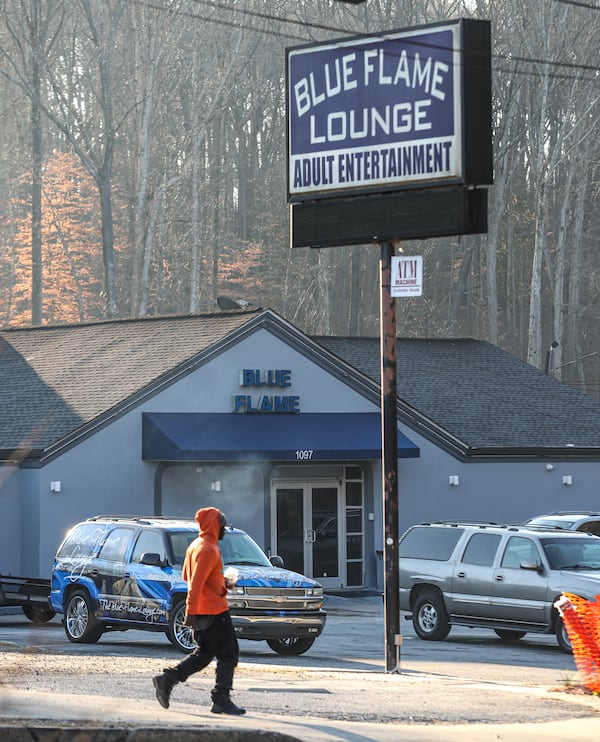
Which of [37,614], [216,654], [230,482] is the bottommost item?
[37,614]

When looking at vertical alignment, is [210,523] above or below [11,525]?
above

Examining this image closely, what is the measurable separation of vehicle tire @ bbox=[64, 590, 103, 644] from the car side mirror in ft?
4.95

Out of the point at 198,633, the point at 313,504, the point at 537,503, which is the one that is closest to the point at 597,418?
the point at 537,503

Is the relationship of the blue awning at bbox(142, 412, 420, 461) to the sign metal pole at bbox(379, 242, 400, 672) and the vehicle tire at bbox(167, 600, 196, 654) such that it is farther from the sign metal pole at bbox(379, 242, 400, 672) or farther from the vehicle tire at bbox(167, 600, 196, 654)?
the sign metal pole at bbox(379, 242, 400, 672)

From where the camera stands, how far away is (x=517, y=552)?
22.7 meters

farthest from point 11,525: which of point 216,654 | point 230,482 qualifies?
point 216,654

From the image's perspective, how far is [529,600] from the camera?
2205 cm

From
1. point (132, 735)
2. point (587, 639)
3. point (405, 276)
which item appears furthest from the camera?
point (405, 276)

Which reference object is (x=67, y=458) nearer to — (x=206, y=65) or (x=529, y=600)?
(x=529, y=600)

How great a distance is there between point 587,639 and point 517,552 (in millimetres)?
6888

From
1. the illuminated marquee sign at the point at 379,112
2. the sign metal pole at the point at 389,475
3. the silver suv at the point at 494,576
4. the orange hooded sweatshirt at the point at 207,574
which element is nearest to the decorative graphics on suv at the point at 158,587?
the sign metal pole at the point at 389,475

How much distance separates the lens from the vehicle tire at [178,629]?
20188mm

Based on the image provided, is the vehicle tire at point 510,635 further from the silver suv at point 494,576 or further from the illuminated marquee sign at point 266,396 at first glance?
the illuminated marquee sign at point 266,396

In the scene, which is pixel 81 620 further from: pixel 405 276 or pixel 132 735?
pixel 132 735
